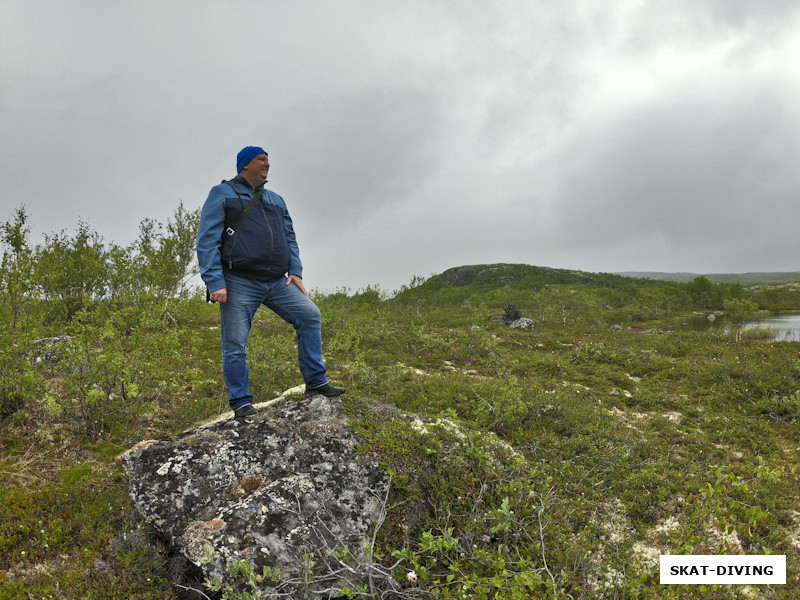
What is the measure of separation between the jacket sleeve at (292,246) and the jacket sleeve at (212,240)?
0.85 meters

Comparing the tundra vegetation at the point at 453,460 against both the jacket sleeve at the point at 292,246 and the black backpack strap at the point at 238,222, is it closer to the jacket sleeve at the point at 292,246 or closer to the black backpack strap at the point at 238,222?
the jacket sleeve at the point at 292,246

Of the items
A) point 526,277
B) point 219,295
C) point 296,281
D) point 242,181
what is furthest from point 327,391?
point 526,277

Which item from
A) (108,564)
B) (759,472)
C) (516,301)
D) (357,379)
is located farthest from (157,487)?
(516,301)

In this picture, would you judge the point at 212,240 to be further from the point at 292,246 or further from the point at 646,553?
the point at 646,553

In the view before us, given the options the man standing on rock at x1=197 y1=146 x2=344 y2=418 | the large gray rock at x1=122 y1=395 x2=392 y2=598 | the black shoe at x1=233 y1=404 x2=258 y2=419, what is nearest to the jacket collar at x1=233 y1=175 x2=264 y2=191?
the man standing on rock at x1=197 y1=146 x2=344 y2=418

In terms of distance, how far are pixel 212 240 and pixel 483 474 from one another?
376 centimetres

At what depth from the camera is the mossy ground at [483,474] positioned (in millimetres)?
3123

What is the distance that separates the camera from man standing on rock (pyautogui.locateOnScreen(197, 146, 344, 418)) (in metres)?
4.14

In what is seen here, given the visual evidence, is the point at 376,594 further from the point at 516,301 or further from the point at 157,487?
the point at 516,301

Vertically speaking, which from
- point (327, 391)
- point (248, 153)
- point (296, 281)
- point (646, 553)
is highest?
point (248, 153)

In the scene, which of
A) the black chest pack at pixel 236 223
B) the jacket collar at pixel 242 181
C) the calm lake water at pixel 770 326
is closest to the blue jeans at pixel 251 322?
the black chest pack at pixel 236 223

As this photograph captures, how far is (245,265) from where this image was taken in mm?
4238

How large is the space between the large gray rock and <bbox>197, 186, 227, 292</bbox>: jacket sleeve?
1.60 m

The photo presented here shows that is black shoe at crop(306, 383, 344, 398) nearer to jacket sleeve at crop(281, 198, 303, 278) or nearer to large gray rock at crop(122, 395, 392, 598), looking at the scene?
large gray rock at crop(122, 395, 392, 598)
